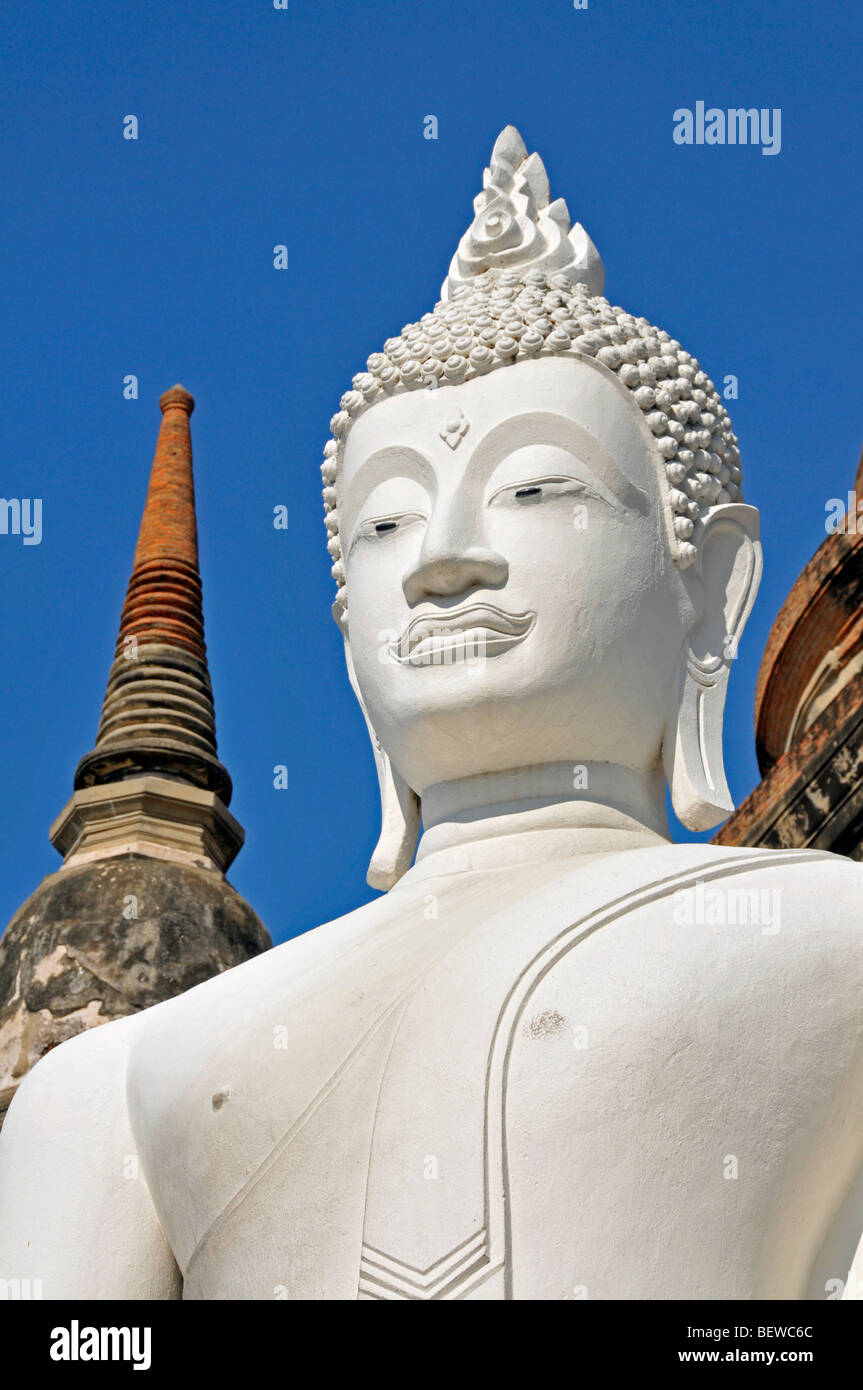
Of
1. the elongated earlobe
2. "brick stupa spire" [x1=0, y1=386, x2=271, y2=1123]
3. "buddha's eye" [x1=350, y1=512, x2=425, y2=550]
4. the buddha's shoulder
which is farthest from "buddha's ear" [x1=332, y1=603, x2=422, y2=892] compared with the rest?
"brick stupa spire" [x1=0, y1=386, x2=271, y2=1123]

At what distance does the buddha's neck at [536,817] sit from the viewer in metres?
4.59

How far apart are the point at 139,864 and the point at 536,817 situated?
5303 mm

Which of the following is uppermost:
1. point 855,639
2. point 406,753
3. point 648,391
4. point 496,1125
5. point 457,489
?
point 855,639

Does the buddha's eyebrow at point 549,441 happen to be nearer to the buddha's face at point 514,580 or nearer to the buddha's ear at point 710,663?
the buddha's face at point 514,580

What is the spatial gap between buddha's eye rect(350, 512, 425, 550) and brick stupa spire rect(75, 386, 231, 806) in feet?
18.6

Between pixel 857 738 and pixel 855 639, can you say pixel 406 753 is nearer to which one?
pixel 857 738

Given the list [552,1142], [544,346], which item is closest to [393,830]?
[544,346]

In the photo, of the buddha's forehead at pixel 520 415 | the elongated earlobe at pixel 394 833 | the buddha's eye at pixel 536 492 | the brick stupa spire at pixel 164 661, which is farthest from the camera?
the brick stupa spire at pixel 164 661

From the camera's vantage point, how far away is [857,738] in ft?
24.5

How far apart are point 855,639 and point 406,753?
4.58 metres

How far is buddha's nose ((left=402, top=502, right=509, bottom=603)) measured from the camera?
4574mm

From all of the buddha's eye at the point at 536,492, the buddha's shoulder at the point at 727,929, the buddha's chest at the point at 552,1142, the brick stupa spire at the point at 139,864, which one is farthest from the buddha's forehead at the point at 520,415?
the brick stupa spire at the point at 139,864

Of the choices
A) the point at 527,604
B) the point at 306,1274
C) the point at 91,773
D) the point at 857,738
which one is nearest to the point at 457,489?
the point at 527,604

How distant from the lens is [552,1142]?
381cm
